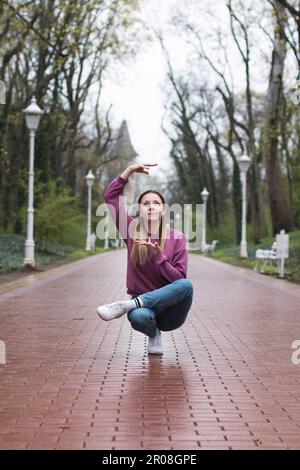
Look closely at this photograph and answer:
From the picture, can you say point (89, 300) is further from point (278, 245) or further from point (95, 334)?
point (278, 245)

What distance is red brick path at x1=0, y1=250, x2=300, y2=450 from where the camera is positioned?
480cm

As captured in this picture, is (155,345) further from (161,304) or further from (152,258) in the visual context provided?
(152,258)

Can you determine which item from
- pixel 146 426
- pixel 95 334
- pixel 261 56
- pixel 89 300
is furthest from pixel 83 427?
pixel 261 56

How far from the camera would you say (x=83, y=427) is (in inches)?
196

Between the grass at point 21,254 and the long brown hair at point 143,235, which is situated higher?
the long brown hair at point 143,235

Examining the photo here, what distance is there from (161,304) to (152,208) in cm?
82

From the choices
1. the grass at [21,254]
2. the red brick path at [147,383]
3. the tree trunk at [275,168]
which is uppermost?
the tree trunk at [275,168]

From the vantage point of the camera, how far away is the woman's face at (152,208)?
7094 millimetres

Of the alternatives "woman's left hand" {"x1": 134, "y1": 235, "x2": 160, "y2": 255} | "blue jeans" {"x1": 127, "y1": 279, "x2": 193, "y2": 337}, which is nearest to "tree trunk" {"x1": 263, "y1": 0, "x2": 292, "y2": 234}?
"blue jeans" {"x1": 127, "y1": 279, "x2": 193, "y2": 337}

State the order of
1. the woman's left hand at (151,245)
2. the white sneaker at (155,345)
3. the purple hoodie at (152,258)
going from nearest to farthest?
the woman's left hand at (151,245) < the purple hoodie at (152,258) < the white sneaker at (155,345)

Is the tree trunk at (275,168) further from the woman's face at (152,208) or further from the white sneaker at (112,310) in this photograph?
the white sneaker at (112,310)

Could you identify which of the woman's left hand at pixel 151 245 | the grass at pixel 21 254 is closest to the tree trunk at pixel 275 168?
the grass at pixel 21 254

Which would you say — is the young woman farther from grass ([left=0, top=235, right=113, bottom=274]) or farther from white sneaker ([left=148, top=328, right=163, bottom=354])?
grass ([left=0, top=235, right=113, bottom=274])
